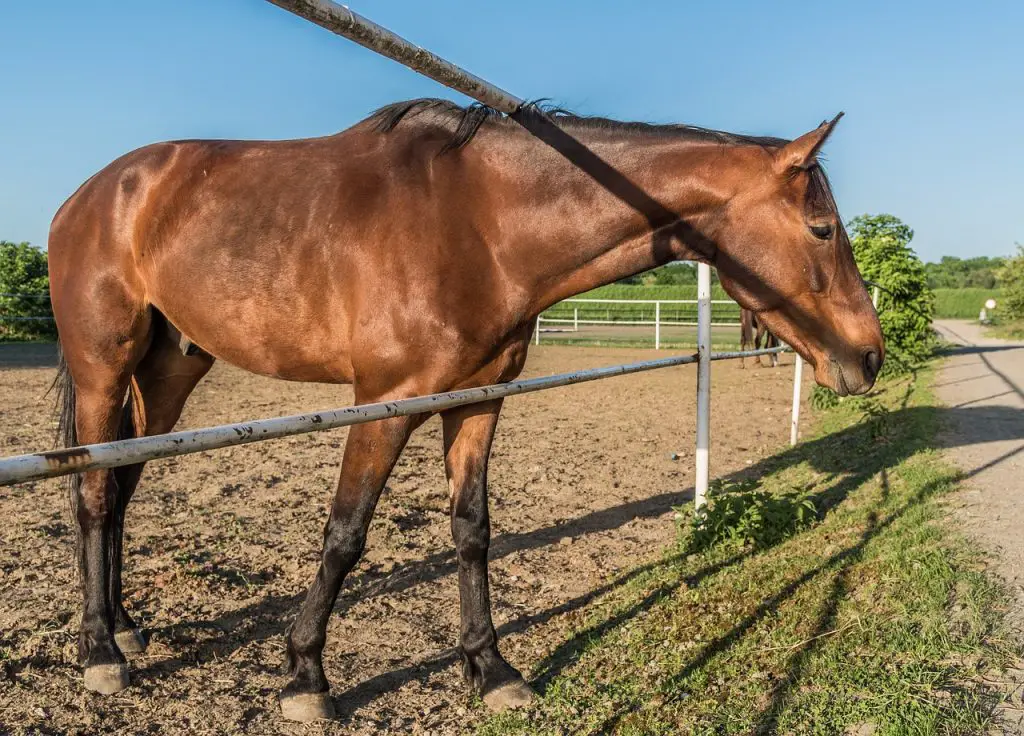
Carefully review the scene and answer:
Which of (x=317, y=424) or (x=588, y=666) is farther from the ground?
(x=317, y=424)

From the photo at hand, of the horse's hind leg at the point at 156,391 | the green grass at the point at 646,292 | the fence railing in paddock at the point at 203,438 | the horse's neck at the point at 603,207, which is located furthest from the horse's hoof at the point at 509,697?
the green grass at the point at 646,292

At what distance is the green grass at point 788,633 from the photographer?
7.56ft

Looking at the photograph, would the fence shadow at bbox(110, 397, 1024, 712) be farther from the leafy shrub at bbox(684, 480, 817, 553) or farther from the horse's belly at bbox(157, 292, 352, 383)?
the horse's belly at bbox(157, 292, 352, 383)

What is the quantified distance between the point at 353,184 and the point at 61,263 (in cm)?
142

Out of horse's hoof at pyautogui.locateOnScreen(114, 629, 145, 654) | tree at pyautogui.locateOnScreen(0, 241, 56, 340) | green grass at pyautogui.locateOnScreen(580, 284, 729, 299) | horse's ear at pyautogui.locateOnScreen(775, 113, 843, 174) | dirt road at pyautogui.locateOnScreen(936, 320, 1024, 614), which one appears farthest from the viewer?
green grass at pyautogui.locateOnScreen(580, 284, 729, 299)

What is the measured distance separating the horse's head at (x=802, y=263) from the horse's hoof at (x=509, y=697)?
4.97 ft

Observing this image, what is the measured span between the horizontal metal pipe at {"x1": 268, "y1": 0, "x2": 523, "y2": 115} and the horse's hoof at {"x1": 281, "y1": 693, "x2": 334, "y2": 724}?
6.61 ft

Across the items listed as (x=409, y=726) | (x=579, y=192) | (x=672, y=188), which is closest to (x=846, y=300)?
(x=672, y=188)

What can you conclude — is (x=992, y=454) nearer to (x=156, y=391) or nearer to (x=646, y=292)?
(x=156, y=391)

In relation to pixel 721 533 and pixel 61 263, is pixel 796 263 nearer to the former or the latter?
pixel 721 533

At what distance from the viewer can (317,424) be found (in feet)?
4.86

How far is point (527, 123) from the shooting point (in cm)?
250

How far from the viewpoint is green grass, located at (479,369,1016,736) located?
230 cm

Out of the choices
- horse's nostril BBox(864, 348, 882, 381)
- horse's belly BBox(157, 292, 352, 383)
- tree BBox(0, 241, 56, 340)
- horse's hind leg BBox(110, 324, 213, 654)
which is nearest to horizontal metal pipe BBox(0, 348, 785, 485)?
horse's belly BBox(157, 292, 352, 383)
